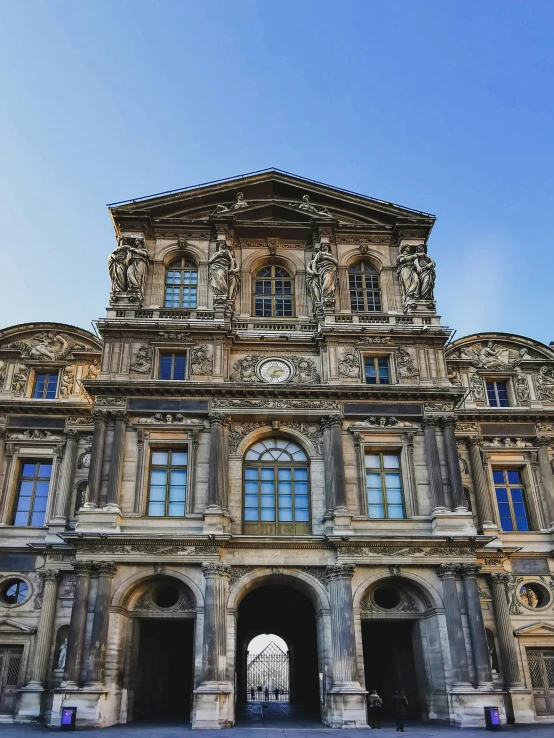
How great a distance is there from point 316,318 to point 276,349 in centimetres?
268

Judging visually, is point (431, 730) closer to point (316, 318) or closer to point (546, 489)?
point (546, 489)

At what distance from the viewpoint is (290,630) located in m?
36.9

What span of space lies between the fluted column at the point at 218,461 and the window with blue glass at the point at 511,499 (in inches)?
546

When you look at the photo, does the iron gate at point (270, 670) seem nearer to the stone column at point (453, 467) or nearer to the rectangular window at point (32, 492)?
the rectangular window at point (32, 492)

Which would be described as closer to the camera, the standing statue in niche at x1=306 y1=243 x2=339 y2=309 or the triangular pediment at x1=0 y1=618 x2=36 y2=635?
the triangular pediment at x1=0 y1=618 x2=36 y2=635

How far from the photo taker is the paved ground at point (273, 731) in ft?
66.9

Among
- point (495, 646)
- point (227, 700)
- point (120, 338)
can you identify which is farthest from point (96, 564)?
point (495, 646)

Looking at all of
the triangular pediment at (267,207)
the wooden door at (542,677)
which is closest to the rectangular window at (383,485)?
the wooden door at (542,677)

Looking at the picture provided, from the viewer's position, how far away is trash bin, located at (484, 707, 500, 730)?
73.5 ft

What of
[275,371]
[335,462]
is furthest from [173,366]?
[335,462]

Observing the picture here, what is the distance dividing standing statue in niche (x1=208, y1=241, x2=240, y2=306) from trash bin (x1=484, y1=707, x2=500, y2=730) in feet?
64.4

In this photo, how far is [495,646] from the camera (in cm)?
2834

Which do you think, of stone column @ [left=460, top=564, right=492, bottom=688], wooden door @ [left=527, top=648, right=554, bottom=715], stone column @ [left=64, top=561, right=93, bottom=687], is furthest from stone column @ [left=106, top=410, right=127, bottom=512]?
wooden door @ [left=527, top=648, right=554, bottom=715]

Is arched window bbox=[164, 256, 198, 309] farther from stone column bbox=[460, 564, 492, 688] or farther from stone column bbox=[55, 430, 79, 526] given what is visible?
stone column bbox=[460, 564, 492, 688]
